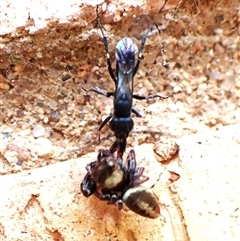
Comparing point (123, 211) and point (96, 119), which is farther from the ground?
point (96, 119)

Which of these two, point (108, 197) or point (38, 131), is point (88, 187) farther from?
point (38, 131)

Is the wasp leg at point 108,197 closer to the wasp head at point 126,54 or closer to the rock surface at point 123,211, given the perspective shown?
the rock surface at point 123,211

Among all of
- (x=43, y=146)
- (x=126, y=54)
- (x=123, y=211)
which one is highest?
(x=126, y=54)

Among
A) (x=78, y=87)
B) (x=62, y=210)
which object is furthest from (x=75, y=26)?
(x=62, y=210)

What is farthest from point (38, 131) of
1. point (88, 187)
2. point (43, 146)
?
point (88, 187)

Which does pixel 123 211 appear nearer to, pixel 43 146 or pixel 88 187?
pixel 88 187

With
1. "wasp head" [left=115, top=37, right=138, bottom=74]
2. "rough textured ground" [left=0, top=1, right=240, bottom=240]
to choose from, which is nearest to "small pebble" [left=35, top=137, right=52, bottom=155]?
"rough textured ground" [left=0, top=1, right=240, bottom=240]

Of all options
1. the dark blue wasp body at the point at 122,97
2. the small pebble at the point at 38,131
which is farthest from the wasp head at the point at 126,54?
the small pebble at the point at 38,131

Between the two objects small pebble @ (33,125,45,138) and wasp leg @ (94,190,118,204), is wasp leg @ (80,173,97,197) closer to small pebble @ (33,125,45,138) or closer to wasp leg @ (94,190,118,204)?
wasp leg @ (94,190,118,204)

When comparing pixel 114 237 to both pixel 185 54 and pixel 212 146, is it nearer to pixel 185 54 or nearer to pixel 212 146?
pixel 212 146
